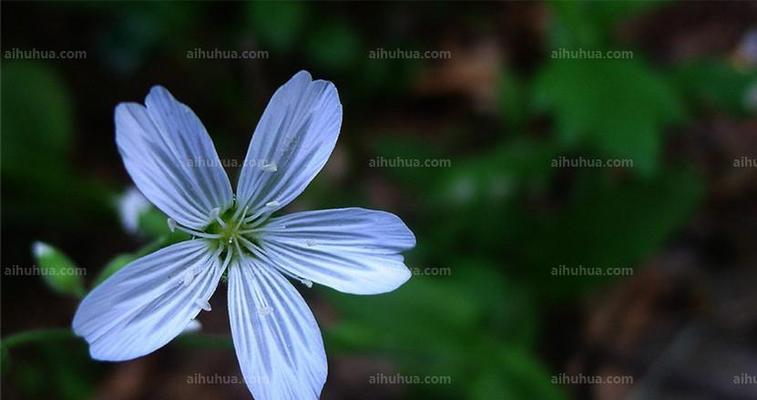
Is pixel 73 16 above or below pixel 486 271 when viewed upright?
above

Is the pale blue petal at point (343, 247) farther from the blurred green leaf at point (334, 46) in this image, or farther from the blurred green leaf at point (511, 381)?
the blurred green leaf at point (334, 46)

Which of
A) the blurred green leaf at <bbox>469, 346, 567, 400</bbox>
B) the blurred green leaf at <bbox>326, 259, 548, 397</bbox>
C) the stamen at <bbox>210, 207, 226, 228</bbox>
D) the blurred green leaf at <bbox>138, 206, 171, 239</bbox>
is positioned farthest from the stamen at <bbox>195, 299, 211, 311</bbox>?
the blurred green leaf at <bbox>469, 346, 567, 400</bbox>

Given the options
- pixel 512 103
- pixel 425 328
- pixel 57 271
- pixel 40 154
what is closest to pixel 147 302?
pixel 57 271

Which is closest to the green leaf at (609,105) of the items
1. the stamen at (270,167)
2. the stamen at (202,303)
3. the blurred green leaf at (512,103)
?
the blurred green leaf at (512,103)

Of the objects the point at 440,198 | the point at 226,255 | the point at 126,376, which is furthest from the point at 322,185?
the point at 226,255

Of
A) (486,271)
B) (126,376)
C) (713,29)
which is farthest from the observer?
(713,29)

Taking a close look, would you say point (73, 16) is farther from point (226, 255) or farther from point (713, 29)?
point (713, 29)

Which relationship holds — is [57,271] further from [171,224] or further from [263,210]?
[263,210]
